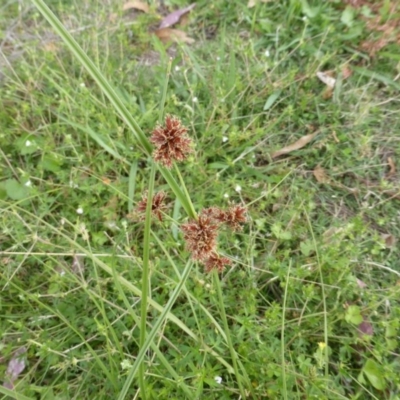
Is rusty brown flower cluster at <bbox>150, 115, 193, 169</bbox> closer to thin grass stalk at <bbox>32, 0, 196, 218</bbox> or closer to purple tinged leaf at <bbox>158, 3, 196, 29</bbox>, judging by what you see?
thin grass stalk at <bbox>32, 0, 196, 218</bbox>

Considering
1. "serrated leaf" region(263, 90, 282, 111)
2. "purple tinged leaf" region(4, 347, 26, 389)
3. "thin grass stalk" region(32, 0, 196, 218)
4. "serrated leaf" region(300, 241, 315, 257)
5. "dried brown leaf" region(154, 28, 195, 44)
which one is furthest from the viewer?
"dried brown leaf" region(154, 28, 195, 44)

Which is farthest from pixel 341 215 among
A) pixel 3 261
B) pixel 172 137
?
pixel 3 261

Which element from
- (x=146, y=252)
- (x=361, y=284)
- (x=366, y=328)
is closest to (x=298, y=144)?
(x=361, y=284)

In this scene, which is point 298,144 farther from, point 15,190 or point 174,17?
point 15,190

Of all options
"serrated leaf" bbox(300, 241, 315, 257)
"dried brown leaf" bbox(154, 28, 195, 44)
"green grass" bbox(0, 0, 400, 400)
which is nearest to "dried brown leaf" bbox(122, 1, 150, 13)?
"green grass" bbox(0, 0, 400, 400)

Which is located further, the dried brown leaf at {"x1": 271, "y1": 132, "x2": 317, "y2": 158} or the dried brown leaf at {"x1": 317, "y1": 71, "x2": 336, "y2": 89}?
the dried brown leaf at {"x1": 317, "y1": 71, "x2": 336, "y2": 89}

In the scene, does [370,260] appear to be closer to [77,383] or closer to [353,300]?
[353,300]

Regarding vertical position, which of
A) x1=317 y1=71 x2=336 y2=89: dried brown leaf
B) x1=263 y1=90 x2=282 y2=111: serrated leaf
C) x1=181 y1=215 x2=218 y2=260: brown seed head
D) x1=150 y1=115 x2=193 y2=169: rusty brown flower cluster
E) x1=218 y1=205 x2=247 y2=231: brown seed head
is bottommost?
x1=317 y1=71 x2=336 y2=89: dried brown leaf
